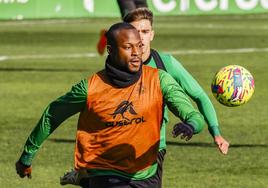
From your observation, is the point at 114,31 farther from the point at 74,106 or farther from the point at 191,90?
the point at 191,90

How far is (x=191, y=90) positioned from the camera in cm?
904

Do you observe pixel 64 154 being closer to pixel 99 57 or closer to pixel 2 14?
pixel 99 57

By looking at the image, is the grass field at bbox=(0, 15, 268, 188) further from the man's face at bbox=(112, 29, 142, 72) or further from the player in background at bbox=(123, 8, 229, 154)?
the man's face at bbox=(112, 29, 142, 72)

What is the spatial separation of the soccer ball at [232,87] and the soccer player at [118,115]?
2.09m

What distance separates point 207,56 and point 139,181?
22.2 m

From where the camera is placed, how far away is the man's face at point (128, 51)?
7.95m

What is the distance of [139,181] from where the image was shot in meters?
8.31

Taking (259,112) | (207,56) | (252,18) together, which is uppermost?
(259,112)

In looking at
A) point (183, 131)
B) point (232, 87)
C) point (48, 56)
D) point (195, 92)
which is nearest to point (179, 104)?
point (183, 131)

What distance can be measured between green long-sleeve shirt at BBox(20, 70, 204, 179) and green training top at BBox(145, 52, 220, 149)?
0.56 m

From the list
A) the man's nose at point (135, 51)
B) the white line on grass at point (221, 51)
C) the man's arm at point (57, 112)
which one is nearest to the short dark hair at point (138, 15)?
the man's arm at point (57, 112)

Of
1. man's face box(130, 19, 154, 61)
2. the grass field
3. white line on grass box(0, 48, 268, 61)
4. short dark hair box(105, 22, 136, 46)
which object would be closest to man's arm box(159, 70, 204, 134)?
short dark hair box(105, 22, 136, 46)

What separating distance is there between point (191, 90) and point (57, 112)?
1.28m

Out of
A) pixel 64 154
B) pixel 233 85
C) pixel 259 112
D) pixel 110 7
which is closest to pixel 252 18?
pixel 110 7
